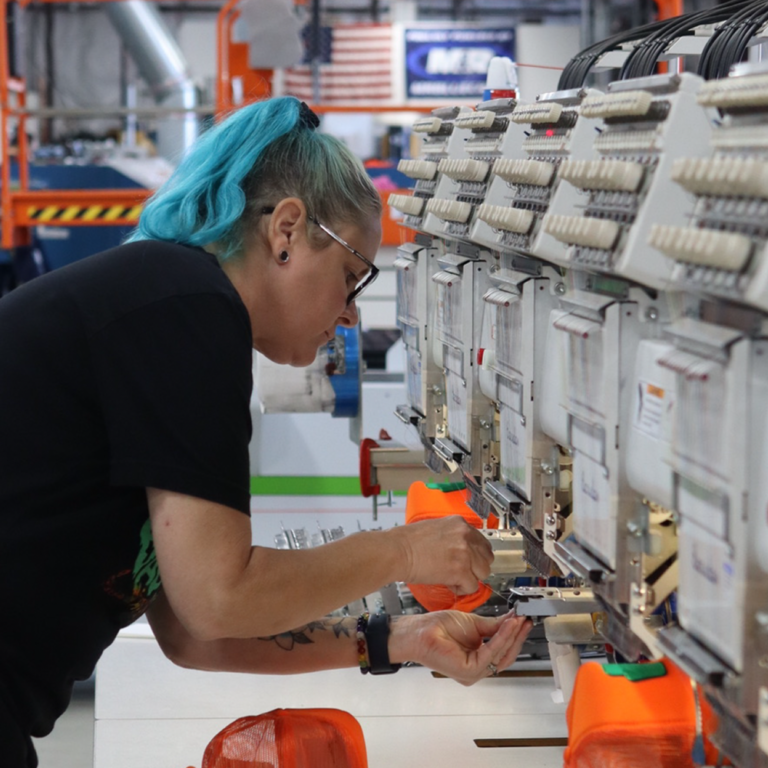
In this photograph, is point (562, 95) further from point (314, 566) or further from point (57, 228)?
point (57, 228)

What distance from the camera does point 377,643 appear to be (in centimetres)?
197

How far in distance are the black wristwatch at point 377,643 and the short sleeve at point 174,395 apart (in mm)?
586

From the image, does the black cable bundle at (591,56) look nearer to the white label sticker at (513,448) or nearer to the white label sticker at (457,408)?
the white label sticker at (457,408)

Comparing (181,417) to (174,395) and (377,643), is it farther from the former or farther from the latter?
(377,643)

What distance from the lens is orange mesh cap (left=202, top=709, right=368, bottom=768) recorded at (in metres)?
1.87

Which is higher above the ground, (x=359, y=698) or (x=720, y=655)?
(x=720, y=655)

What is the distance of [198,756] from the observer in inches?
83.3

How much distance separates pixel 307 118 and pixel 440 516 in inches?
46.0

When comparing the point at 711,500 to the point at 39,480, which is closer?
the point at 711,500

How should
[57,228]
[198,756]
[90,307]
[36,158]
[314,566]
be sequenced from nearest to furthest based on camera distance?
1. [90,307]
2. [314,566]
3. [198,756]
4. [57,228]
5. [36,158]

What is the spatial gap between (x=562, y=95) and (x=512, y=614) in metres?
0.86

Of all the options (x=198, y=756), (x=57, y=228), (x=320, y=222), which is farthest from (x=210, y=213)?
(x=57, y=228)

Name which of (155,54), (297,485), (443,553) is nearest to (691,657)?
(443,553)

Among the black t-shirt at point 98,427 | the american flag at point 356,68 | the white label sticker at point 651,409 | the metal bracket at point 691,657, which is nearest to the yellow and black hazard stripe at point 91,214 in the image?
the black t-shirt at point 98,427
